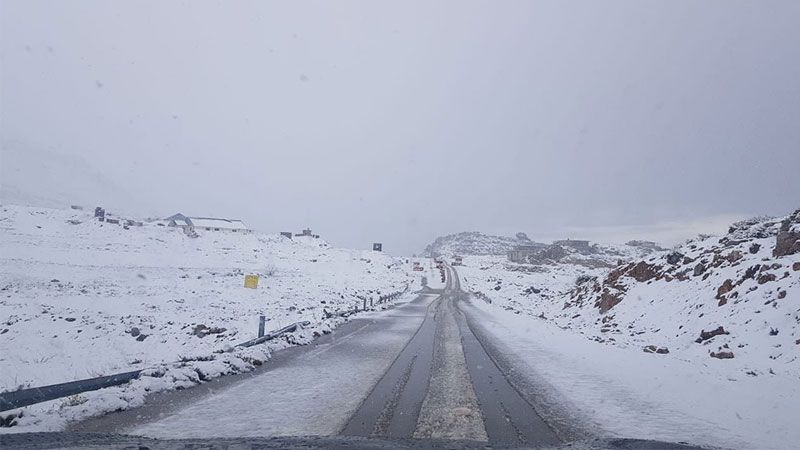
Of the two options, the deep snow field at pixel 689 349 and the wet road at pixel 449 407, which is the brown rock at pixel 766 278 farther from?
the wet road at pixel 449 407

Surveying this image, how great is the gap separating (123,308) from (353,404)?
63.9 feet

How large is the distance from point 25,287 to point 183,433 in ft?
88.8

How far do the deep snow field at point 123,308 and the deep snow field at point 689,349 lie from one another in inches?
282

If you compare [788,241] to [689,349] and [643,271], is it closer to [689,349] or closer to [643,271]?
[689,349]

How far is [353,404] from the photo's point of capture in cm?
777

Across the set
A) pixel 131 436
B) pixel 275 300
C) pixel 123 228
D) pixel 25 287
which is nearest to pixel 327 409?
pixel 131 436

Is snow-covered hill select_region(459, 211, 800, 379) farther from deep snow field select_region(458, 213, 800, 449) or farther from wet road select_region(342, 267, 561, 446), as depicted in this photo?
wet road select_region(342, 267, 561, 446)

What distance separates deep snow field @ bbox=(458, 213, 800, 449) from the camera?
7211 mm

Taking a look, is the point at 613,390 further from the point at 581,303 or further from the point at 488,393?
the point at 581,303

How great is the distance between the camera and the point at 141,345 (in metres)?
15.7

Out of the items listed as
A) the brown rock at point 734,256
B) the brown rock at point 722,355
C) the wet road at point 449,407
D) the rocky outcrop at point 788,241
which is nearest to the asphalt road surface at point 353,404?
the wet road at point 449,407

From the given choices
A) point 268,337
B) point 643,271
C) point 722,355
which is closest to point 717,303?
point 722,355

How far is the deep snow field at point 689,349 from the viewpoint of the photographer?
7.21 metres

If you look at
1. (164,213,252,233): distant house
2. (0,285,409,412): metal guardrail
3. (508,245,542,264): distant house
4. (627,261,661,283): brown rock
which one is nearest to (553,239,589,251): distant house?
(508,245,542,264): distant house
